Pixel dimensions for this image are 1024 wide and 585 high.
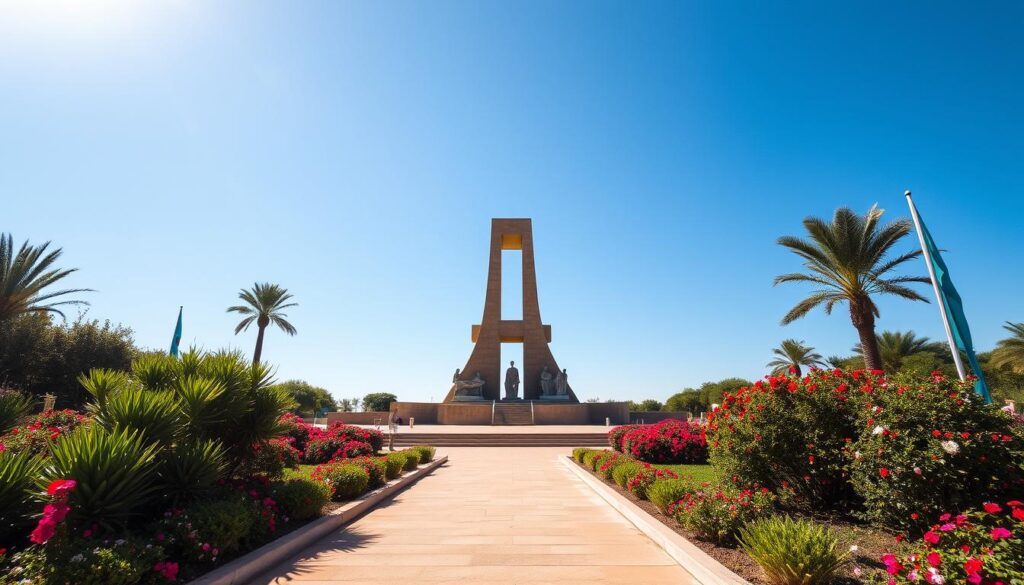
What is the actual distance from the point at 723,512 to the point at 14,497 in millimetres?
6510

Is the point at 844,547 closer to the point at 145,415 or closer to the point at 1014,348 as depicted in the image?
the point at 145,415

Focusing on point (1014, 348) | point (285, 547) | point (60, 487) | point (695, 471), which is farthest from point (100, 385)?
point (1014, 348)

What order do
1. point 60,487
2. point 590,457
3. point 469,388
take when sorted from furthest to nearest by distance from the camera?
point 469,388
point 590,457
point 60,487

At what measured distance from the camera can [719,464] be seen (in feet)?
22.4

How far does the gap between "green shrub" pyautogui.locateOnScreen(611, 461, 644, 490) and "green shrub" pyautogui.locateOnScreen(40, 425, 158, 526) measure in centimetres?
676

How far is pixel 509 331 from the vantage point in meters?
35.7

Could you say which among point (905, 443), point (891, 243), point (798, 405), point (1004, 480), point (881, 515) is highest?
point (891, 243)

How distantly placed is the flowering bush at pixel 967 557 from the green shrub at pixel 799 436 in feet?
7.22

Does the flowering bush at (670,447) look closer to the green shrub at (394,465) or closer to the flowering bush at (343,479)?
the green shrub at (394,465)

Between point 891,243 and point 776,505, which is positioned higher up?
point 891,243

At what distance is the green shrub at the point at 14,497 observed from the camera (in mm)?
3934

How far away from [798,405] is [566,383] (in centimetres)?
2745

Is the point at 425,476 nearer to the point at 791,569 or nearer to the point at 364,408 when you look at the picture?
the point at 791,569

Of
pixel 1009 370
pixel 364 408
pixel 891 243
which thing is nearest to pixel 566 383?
pixel 891 243
